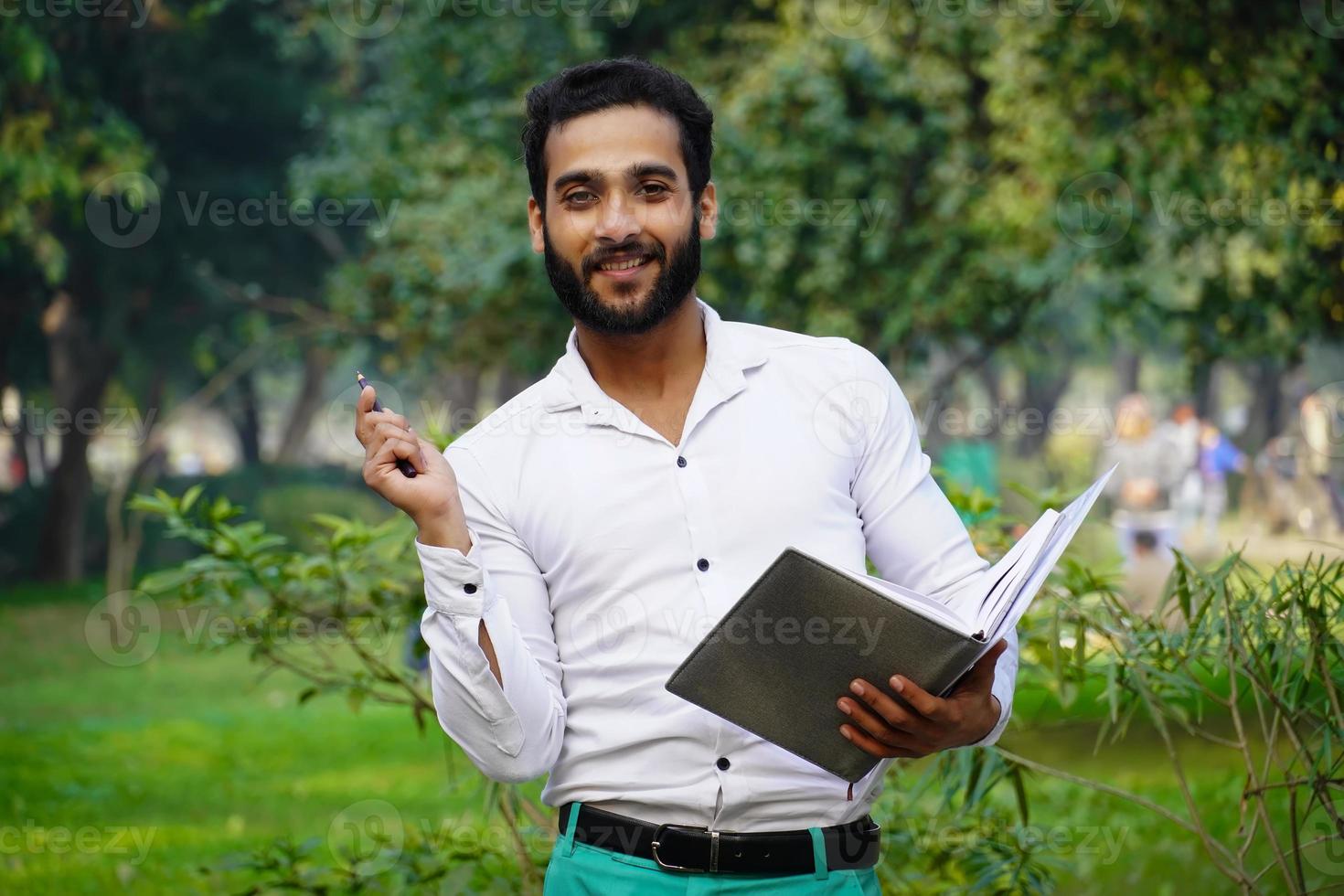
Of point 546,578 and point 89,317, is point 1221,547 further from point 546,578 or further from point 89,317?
point 546,578

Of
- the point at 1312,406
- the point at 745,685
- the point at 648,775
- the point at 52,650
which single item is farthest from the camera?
the point at 1312,406

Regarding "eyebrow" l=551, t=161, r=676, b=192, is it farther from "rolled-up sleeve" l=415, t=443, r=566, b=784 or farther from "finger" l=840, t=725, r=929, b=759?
"finger" l=840, t=725, r=929, b=759

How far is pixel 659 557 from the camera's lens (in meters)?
2.16

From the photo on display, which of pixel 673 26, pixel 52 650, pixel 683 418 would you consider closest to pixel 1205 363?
pixel 673 26

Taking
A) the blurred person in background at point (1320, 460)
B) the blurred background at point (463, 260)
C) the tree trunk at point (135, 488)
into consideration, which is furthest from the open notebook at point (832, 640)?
the blurred person in background at point (1320, 460)

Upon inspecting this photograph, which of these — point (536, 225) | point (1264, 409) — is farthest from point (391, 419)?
point (1264, 409)

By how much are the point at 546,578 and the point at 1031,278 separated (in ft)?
30.9

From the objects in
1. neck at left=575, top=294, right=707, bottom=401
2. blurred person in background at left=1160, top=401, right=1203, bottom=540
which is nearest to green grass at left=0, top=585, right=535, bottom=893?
neck at left=575, top=294, right=707, bottom=401

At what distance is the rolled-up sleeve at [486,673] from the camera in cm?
199

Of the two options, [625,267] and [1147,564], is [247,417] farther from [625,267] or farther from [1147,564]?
[625,267]

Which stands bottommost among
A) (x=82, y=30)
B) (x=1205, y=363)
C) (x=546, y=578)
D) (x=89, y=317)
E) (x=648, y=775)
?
(x=648, y=775)

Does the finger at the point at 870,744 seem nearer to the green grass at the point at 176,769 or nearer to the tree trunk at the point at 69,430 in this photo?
the green grass at the point at 176,769

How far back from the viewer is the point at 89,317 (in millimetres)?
16594

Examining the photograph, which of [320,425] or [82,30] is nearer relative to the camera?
[82,30]
